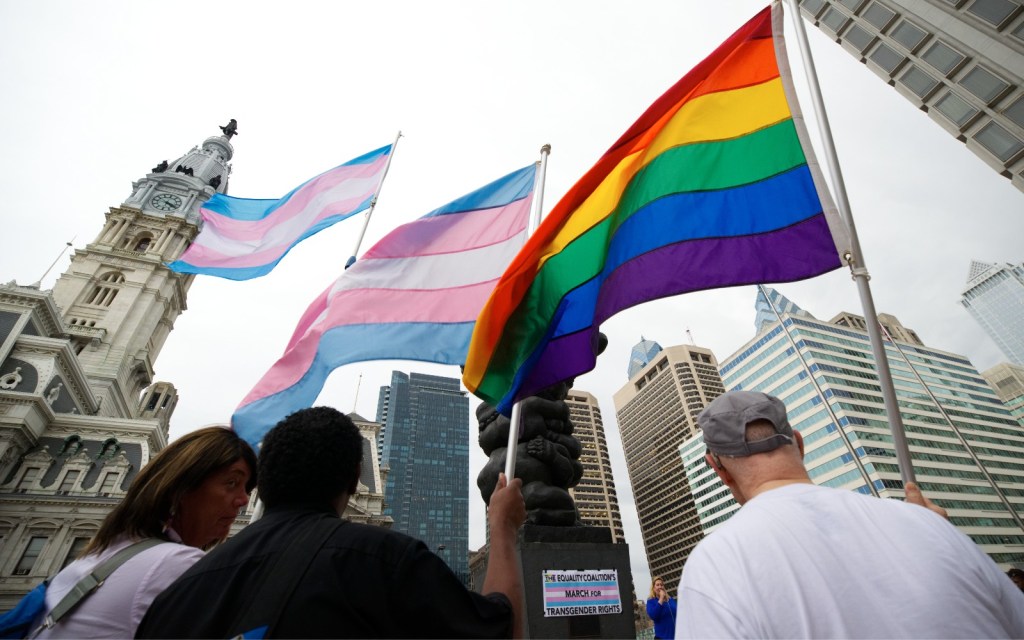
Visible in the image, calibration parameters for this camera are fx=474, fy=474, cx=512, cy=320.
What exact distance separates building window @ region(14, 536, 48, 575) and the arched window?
2739 centimetres

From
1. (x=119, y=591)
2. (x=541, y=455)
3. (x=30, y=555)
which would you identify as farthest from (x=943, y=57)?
(x=30, y=555)

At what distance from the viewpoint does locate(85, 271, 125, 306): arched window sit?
1943 inches

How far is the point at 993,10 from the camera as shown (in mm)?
14172

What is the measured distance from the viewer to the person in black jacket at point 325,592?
1.29m

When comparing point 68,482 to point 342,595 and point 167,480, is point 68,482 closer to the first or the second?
point 167,480

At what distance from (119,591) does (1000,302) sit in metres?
187

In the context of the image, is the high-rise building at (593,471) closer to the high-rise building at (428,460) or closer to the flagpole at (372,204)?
the high-rise building at (428,460)

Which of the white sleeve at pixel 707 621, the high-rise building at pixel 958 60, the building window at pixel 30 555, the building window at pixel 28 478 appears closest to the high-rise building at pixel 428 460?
the building window at pixel 28 478

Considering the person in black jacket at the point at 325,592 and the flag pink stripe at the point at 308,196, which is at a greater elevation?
the flag pink stripe at the point at 308,196

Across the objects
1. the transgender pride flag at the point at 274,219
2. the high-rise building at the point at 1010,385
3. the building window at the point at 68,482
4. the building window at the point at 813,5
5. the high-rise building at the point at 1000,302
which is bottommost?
the transgender pride flag at the point at 274,219

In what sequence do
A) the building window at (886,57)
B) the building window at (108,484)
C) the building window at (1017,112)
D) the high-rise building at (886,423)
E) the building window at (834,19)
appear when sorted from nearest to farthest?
the building window at (1017,112), the building window at (886,57), the building window at (834,19), the building window at (108,484), the high-rise building at (886,423)

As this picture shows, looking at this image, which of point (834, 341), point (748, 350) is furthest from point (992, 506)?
point (748, 350)

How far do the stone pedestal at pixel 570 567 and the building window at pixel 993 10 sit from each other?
19294 mm

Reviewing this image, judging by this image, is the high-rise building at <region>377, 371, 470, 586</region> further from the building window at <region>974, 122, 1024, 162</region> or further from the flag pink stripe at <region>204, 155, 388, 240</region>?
the building window at <region>974, 122, 1024, 162</region>
